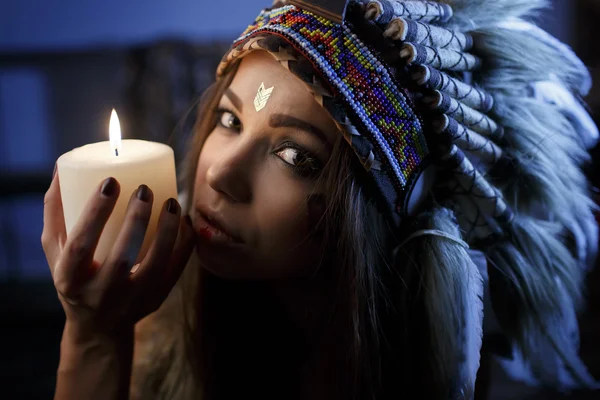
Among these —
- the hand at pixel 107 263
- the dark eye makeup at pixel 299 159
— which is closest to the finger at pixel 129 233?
the hand at pixel 107 263

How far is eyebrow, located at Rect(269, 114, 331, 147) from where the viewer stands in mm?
850

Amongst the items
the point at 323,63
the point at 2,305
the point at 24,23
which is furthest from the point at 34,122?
the point at 323,63

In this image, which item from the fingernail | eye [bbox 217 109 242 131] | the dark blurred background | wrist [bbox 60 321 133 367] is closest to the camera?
the fingernail

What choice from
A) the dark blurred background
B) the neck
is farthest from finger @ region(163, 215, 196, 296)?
the dark blurred background

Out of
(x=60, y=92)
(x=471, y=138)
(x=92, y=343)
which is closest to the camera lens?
(x=92, y=343)

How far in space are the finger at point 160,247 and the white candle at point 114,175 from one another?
0.08 feet

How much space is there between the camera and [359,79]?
0.83 m

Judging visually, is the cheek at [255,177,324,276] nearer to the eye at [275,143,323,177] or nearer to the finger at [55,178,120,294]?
the eye at [275,143,323,177]

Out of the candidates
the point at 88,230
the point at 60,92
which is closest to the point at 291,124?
the point at 88,230

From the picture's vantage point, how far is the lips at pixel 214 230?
0.87 metres

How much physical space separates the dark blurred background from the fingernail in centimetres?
79

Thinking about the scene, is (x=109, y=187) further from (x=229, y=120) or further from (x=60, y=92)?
(x=60, y=92)

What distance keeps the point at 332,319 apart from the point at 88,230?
45cm

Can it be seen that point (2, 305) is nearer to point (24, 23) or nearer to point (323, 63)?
point (24, 23)
